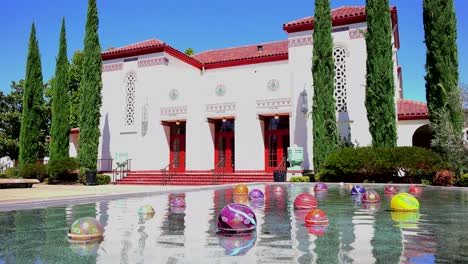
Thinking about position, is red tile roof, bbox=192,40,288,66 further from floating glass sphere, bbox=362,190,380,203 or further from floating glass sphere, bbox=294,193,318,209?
floating glass sphere, bbox=294,193,318,209

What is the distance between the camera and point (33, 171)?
2595 cm

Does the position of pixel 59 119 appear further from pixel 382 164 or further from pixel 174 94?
pixel 382 164

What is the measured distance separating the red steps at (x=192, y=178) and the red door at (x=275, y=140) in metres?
1.96

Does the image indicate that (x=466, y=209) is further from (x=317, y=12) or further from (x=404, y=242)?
(x=317, y=12)

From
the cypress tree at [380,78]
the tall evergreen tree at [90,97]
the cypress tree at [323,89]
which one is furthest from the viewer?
the tall evergreen tree at [90,97]

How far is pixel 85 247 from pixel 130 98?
24.2 metres

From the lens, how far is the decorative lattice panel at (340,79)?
73.9 ft

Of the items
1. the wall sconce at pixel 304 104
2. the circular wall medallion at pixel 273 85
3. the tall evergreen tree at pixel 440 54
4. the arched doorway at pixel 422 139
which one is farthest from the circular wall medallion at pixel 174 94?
the arched doorway at pixel 422 139

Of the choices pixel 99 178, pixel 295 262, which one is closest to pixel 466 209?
pixel 295 262

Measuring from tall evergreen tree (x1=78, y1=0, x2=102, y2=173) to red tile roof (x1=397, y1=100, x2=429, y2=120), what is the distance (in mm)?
18438

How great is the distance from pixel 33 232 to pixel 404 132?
2128cm

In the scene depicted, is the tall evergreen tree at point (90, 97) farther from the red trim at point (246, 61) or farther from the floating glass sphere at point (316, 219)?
the floating glass sphere at point (316, 219)

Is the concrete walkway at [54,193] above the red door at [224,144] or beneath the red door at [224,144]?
beneath

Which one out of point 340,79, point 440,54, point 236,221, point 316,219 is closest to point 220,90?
point 340,79
